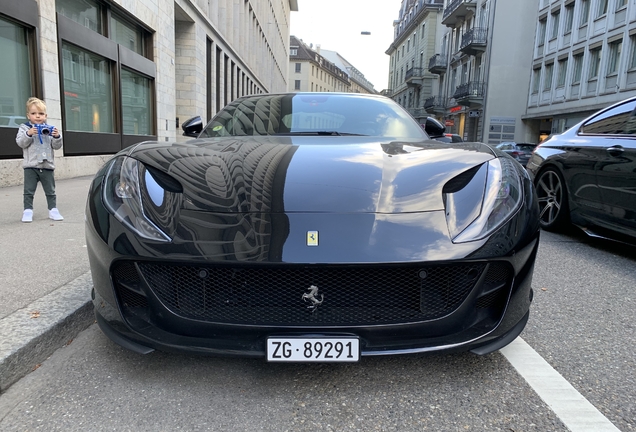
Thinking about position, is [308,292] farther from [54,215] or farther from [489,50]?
[489,50]

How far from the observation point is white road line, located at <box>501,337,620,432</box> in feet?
5.31

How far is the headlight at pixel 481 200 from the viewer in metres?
1.77

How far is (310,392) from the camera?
1.83 metres

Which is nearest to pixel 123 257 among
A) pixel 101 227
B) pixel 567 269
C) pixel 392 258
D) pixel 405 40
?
pixel 101 227

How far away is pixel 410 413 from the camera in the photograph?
1.69 meters

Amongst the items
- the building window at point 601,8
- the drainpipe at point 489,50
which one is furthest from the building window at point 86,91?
the drainpipe at point 489,50

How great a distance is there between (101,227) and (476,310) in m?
1.50

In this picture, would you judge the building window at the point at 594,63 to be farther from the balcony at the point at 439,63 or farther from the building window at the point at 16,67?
the building window at the point at 16,67

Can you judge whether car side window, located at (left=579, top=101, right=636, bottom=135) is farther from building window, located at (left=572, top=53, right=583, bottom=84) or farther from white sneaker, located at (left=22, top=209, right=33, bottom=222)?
building window, located at (left=572, top=53, right=583, bottom=84)

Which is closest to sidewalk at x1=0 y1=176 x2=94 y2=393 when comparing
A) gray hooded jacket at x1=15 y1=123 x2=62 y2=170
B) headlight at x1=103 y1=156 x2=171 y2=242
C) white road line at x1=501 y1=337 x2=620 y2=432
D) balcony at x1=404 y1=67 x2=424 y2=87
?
gray hooded jacket at x1=15 y1=123 x2=62 y2=170

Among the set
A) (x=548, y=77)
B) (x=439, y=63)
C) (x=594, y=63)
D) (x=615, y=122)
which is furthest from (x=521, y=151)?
(x=439, y=63)

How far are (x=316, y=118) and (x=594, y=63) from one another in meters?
26.8

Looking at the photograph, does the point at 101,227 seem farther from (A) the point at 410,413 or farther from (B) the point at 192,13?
(B) the point at 192,13

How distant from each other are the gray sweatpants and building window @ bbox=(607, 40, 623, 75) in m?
25.6
